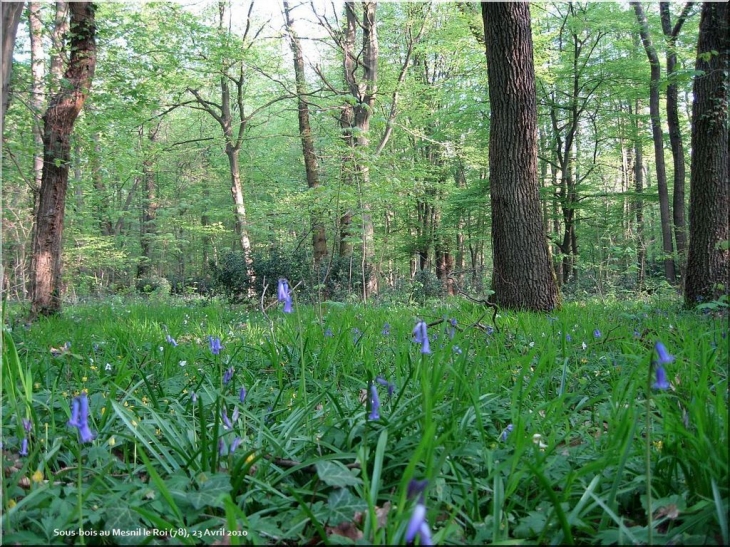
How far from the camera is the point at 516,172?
237 inches

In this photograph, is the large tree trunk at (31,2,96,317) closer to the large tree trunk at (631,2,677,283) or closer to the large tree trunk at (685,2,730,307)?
the large tree trunk at (685,2,730,307)

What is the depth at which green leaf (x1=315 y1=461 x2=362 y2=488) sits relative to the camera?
46.8 inches

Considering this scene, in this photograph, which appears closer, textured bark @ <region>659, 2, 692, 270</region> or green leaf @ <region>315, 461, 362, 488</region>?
green leaf @ <region>315, 461, 362, 488</region>

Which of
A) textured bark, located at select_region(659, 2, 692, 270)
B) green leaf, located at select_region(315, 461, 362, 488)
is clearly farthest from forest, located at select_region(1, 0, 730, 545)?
textured bark, located at select_region(659, 2, 692, 270)

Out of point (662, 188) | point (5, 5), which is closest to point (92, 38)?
point (5, 5)

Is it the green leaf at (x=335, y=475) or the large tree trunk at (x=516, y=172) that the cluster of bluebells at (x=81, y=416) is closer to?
the green leaf at (x=335, y=475)

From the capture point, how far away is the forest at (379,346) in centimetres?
117

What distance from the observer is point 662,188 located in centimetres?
1390

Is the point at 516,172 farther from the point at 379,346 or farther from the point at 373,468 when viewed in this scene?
the point at 373,468

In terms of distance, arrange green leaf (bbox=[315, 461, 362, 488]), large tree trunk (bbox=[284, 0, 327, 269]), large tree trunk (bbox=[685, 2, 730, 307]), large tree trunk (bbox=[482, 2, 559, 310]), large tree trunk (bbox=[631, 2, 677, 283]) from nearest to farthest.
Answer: green leaf (bbox=[315, 461, 362, 488]) → large tree trunk (bbox=[482, 2, 559, 310]) → large tree trunk (bbox=[685, 2, 730, 307]) → large tree trunk (bbox=[631, 2, 677, 283]) → large tree trunk (bbox=[284, 0, 327, 269])

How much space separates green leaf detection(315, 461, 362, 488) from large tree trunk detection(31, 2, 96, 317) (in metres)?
7.36

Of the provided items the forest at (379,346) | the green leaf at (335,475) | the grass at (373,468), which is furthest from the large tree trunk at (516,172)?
the green leaf at (335,475)

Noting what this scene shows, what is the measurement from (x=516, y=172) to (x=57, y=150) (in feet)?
→ 21.8

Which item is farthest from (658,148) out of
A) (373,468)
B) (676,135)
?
(373,468)
